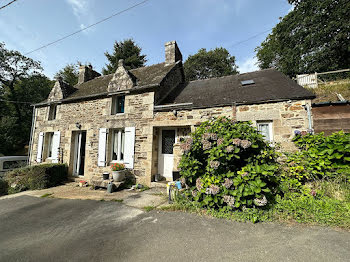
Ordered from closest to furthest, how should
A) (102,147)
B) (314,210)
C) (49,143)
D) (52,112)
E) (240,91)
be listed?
1. (314,210)
2. (240,91)
3. (102,147)
4. (49,143)
5. (52,112)

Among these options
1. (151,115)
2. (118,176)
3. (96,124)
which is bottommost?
(118,176)

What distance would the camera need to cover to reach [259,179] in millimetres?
3039

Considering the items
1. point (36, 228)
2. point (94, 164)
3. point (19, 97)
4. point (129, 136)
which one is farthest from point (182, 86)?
point (19, 97)

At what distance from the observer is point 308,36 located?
15500 mm

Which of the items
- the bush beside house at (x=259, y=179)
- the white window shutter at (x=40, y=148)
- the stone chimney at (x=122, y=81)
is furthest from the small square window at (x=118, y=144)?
the white window shutter at (x=40, y=148)

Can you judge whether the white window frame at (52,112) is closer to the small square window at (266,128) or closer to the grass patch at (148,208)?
the grass patch at (148,208)

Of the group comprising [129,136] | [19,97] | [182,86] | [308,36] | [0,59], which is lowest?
[129,136]

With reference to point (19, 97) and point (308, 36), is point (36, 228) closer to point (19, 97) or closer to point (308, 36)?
point (19, 97)

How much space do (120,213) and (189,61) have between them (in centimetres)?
2332

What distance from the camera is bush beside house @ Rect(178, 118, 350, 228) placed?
297 cm

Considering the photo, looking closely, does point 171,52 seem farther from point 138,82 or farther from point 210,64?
point 210,64

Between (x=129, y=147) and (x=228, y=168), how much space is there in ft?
14.9

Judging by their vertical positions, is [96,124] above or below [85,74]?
below

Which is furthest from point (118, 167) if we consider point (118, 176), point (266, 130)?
point (266, 130)
